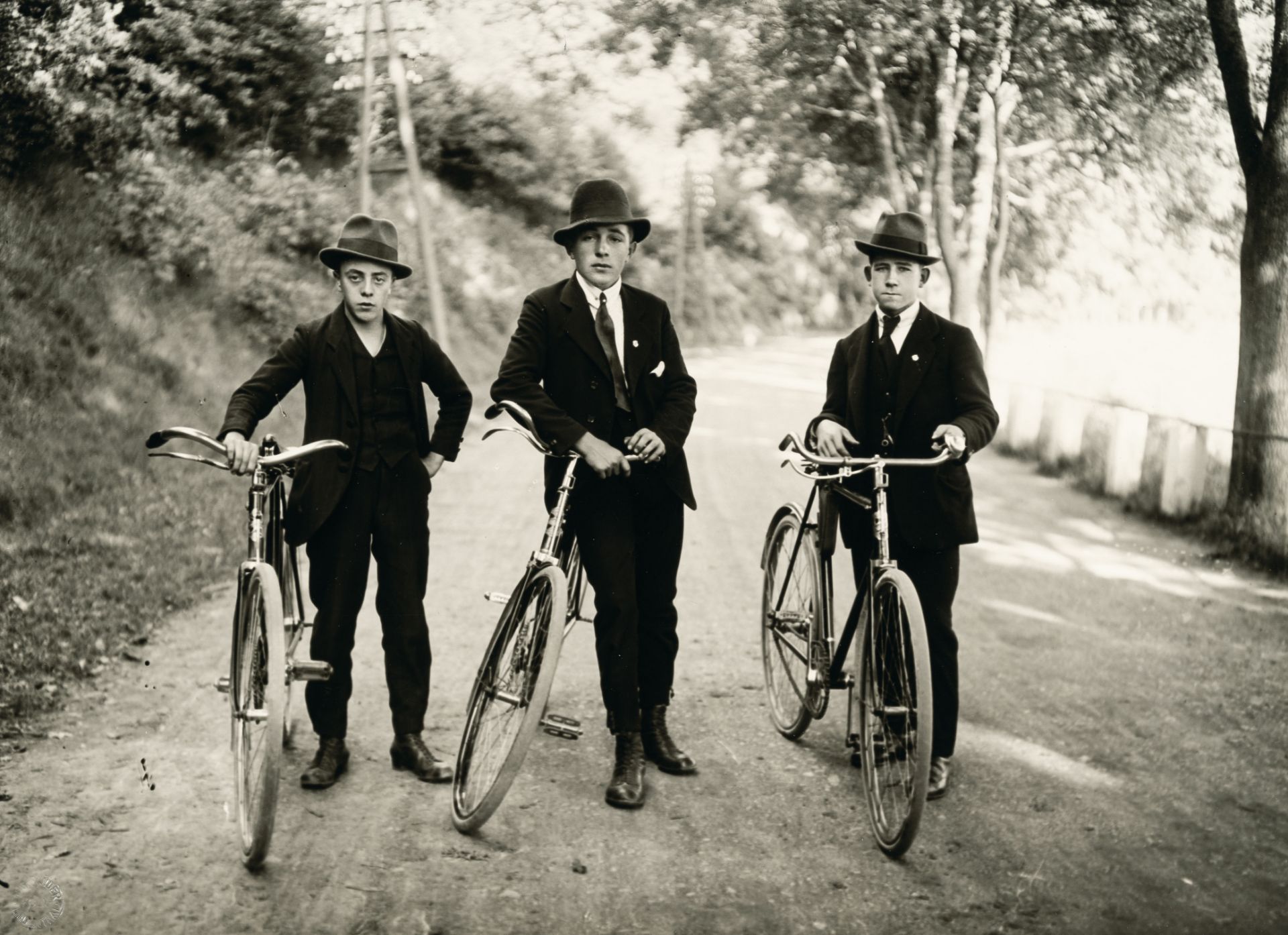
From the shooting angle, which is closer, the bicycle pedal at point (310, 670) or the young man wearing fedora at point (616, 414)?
the bicycle pedal at point (310, 670)

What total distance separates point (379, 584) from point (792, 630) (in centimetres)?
171

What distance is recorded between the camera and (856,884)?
3.89 meters

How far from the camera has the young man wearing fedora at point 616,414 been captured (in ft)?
14.8

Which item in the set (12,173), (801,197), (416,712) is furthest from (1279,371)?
(801,197)

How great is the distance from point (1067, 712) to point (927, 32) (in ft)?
45.0

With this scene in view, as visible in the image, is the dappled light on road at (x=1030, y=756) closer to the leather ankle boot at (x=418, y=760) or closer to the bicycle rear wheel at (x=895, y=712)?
the bicycle rear wheel at (x=895, y=712)

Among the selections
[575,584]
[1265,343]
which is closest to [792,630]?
[575,584]

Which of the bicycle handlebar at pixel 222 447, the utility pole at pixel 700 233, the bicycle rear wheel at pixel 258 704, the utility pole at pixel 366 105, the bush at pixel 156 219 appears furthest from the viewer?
the utility pole at pixel 700 233

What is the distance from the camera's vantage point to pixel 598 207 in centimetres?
445

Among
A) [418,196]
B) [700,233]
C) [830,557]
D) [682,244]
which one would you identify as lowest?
[830,557]

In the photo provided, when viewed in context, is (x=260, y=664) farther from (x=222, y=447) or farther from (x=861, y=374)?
(x=861, y=374)

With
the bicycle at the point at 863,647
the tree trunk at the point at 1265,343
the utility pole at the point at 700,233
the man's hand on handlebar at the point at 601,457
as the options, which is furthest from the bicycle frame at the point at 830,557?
the utility pole at the point at 700,233

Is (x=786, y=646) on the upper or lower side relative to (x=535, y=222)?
lower

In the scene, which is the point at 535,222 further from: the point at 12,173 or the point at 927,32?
the point at 12,173
